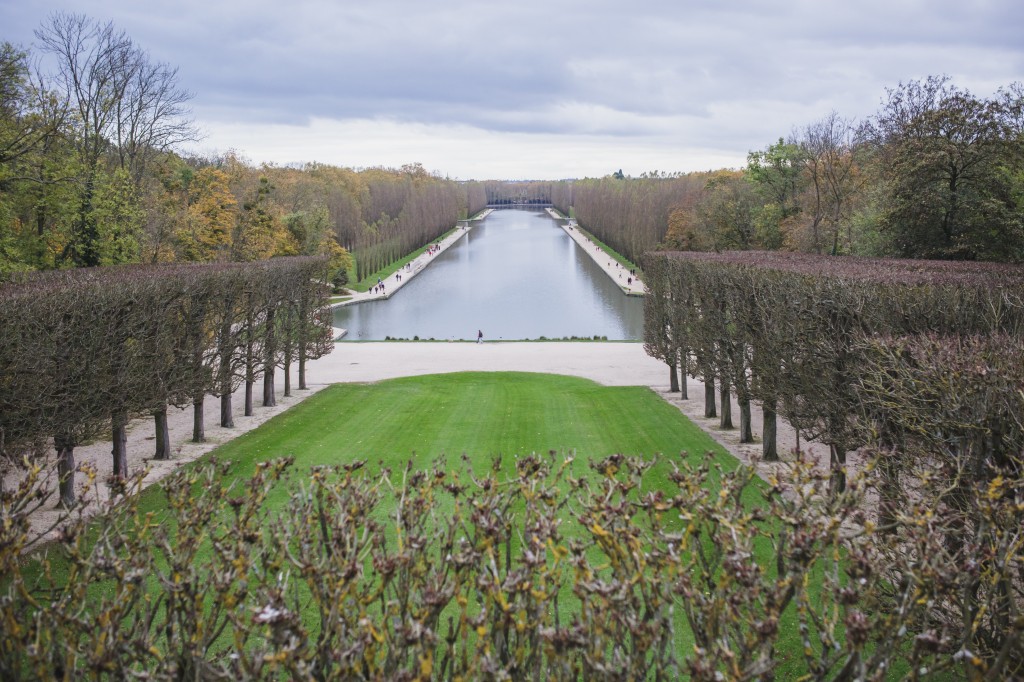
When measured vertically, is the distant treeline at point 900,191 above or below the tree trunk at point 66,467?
above

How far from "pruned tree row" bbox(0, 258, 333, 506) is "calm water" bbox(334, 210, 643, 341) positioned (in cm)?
2712

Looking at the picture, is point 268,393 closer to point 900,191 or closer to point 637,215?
point 900,191

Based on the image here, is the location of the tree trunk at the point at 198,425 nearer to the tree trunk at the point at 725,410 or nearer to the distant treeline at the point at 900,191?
the tree trunk at the point at 725,410

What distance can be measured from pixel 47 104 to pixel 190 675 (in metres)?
35.8

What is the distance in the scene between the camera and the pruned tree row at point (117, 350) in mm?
14844

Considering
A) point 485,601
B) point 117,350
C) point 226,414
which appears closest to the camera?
point 485,601

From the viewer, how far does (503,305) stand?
218 ft

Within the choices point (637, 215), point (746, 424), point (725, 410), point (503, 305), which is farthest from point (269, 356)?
point (637, 215)

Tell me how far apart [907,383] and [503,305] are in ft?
180

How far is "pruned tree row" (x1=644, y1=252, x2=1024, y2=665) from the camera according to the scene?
22.6 ft

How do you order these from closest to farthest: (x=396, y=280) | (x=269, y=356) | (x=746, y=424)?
(x=746, y=424)
(x=269, y=356)
(x=396, y=280)

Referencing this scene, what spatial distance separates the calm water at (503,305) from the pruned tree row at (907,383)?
26797 millimetres

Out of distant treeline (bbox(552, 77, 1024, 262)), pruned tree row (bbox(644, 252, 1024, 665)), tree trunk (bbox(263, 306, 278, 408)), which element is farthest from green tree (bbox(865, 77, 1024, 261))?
tree trunk (bbox(263, 306, 278, 408))

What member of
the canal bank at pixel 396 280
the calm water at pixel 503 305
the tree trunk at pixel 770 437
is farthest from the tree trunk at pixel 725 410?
the calm water at pixel 503 305
